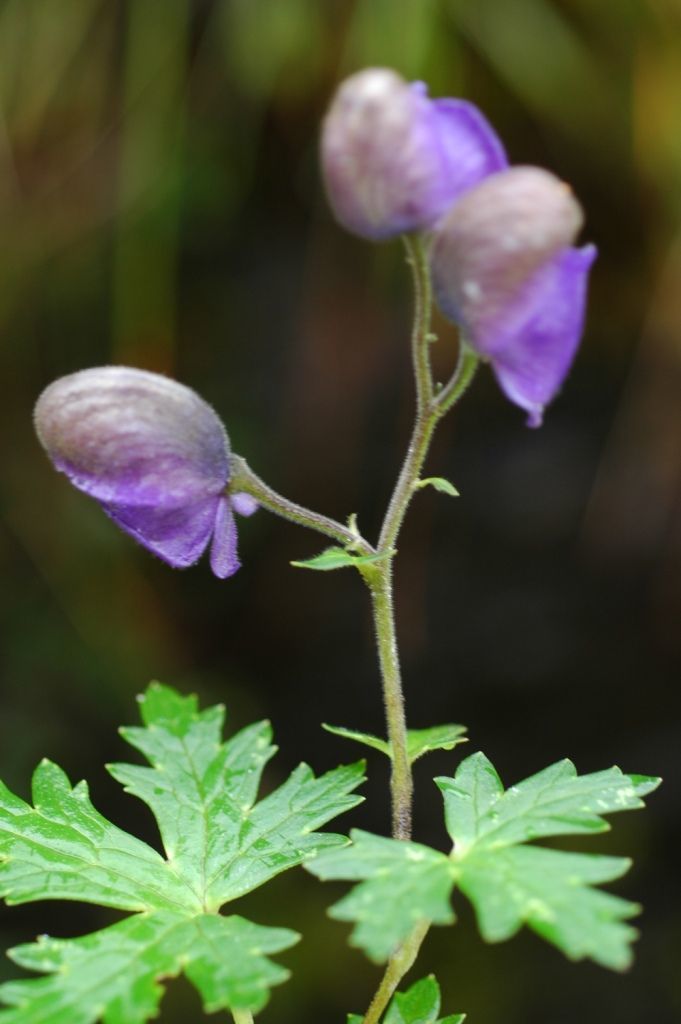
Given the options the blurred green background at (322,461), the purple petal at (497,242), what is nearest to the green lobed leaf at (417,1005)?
the purple petal at (497,242)

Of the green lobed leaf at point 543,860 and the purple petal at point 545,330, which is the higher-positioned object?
the purple petal at point 545,330

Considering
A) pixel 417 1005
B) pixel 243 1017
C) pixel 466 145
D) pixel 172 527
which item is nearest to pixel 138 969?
pixel 243 1017

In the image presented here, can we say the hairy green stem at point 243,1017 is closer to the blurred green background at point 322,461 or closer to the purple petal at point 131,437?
the purple petal at point 131,437

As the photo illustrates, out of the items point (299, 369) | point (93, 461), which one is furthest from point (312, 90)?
point (93, 461)

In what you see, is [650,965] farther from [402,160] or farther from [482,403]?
[402,160]

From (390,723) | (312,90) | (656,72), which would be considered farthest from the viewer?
(312,90)

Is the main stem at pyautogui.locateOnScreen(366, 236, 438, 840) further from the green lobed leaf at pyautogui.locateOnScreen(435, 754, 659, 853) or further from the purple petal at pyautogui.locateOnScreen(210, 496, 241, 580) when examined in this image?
the purple petal at pyautogui.locateOnScreen(210, 496, 241, 580)

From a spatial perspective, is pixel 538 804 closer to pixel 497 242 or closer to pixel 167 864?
pixel 167 864
